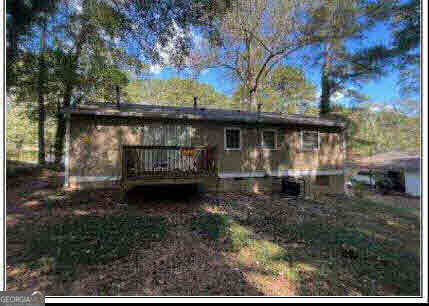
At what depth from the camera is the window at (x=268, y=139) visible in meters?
8.29

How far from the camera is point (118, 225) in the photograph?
388 cm

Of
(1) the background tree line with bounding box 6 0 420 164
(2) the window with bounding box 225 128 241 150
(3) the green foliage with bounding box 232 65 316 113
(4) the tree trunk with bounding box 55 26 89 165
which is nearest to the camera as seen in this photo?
(1) the background tree line with bounding box 6 0 420 164

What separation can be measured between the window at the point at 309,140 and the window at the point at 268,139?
1.54 meters

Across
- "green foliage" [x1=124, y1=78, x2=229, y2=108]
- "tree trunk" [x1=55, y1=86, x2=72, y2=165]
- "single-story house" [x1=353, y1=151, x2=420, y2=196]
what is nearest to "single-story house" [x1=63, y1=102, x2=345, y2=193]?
"tree trunk" [x1=55, y1=86, x2=72, y2=165]

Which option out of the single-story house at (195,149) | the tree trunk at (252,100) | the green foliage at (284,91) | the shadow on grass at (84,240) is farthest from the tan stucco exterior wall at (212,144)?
the tree trunk at (252,100)

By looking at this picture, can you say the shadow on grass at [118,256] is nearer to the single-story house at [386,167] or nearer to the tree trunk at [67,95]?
the tree trunk at [67,95]

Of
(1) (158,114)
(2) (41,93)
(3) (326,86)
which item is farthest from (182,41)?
(3) (326,86)

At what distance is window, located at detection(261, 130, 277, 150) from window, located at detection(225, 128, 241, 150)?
114 centimetres

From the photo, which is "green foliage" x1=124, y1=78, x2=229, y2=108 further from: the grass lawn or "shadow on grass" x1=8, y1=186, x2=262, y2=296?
"shadow on grass" x1=8, y1=186, x2=262, y2=296

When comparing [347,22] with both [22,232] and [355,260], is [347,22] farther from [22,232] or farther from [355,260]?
[22,232]

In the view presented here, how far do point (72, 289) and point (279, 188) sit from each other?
7.66 m

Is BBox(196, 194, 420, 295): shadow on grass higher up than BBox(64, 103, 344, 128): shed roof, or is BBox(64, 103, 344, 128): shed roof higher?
BBox(64, 103, 344, 128): shed roof

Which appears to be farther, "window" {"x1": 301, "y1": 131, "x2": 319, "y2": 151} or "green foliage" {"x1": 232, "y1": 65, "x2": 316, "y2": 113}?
"green foliage" {"x1": 232, "y1": 65, "x2": 316, "y2": 113}

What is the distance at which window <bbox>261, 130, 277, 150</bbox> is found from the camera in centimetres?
829
